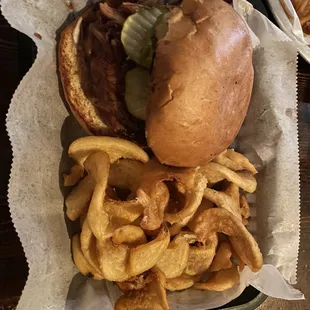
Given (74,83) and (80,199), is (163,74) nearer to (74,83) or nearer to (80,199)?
(74,83)

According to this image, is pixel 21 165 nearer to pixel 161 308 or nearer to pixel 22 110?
pixel 22 110

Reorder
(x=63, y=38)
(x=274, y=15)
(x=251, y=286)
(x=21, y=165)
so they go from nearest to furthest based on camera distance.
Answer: (x=21, y=165), (x=63, y=38), (x=251, y=286), (x=274, y=15)

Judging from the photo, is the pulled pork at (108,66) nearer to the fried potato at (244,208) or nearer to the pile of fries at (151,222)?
the pile of fries at (151,222)

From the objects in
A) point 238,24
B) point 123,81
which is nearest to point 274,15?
point 238,24

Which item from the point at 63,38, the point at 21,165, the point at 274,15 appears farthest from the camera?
the point at 274,15

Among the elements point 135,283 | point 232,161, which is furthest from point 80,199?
point 232,161

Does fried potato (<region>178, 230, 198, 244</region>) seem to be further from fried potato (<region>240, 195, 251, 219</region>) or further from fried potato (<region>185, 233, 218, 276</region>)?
fried potato (<region>240, 195, 251, 219</region>)

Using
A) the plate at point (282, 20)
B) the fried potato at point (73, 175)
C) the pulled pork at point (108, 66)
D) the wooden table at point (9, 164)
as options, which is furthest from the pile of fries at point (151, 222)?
the plate at point (282, 20)
